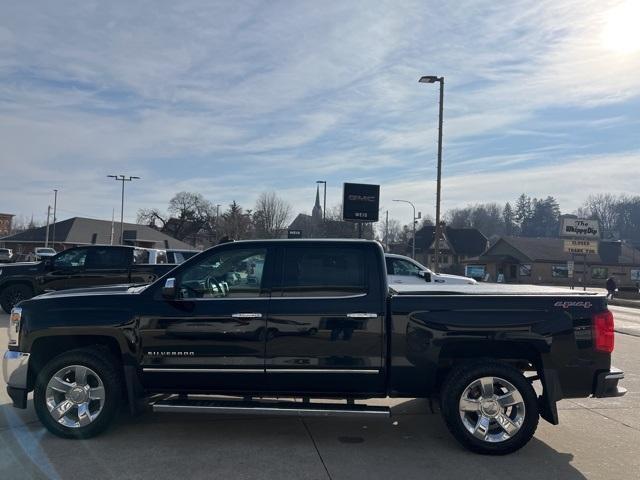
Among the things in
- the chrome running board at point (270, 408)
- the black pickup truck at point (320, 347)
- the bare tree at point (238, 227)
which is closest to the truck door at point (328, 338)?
the black pickup truck at point (320, 347)

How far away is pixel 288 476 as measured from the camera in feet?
14.3

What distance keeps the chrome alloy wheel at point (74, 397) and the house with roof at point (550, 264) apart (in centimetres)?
5537

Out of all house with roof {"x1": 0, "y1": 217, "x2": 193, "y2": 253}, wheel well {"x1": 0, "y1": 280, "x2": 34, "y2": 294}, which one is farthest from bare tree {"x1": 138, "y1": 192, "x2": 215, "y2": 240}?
wheel well {"x1": 0, "y1": 280, "x2": 34, "y2": 294}

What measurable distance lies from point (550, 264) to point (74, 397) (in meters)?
62.6

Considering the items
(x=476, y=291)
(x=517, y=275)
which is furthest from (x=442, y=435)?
(x=517, y=275)

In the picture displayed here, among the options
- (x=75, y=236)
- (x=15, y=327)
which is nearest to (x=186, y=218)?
(x=75, y=236)

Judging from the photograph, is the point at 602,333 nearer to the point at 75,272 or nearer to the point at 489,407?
the point at 489,407

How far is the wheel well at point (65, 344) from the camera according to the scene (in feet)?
17.4

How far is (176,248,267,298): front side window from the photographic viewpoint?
525 cm

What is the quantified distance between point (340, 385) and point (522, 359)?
173 centimetres

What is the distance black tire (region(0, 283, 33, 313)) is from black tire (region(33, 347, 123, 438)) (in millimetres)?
9777

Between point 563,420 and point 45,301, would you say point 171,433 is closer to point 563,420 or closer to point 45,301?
point 45,301

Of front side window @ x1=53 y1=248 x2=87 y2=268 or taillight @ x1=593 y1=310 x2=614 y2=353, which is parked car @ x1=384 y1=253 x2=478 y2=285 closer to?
front side window @ x1=53 y1=248 x2=87 y2=268

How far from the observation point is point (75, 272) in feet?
44.7
